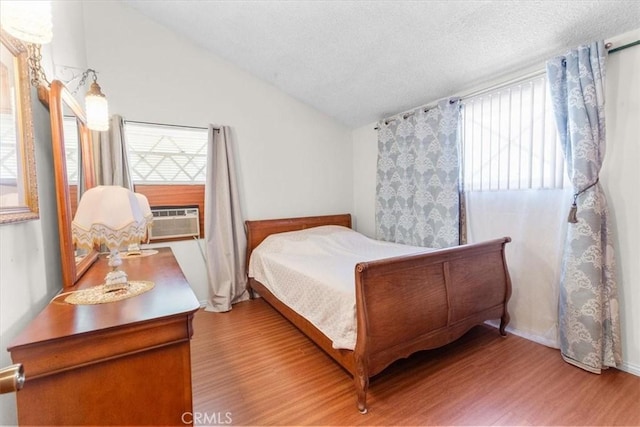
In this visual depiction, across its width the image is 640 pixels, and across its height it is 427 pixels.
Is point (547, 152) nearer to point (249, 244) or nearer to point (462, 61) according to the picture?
point (462, 61)

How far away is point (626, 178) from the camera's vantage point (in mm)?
1810

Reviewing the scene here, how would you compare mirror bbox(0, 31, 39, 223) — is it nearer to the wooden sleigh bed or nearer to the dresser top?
the dresser top

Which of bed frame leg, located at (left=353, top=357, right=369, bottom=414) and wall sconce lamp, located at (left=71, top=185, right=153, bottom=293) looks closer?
wall sconce lamp, located at (left=71, top=185, right=153, bottom=293)

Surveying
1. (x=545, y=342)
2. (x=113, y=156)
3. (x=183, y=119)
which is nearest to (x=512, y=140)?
(x=545, y=342)

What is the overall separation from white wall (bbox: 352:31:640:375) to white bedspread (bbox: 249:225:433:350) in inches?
50.9

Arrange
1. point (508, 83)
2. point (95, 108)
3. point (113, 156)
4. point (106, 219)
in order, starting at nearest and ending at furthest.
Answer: point (106, 219) < point (95, 108) < point (508, 83) < point (113, 156)

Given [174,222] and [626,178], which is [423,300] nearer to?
[626,178]

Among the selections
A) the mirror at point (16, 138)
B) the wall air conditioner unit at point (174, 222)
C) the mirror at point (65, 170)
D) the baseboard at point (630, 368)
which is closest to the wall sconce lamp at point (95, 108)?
the mirror at point (65, 170)

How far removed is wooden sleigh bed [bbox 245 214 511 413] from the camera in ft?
5.07

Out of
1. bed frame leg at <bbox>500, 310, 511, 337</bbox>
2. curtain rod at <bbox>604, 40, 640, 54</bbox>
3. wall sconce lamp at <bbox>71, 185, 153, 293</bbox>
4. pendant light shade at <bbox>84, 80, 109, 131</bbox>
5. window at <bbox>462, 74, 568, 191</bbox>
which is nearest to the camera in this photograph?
wall sconce lamp at <bbox>71, 185, 153, 293</bbox>

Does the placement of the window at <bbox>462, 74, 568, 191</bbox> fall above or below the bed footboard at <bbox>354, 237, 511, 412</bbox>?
A: above

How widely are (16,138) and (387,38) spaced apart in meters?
2.34

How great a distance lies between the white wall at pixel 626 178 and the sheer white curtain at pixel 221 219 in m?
3.16

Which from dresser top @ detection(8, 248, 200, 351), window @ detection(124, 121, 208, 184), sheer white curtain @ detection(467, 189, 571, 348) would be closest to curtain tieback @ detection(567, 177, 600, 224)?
sheer white curtain @ detection(467, 189, 571, 348)
